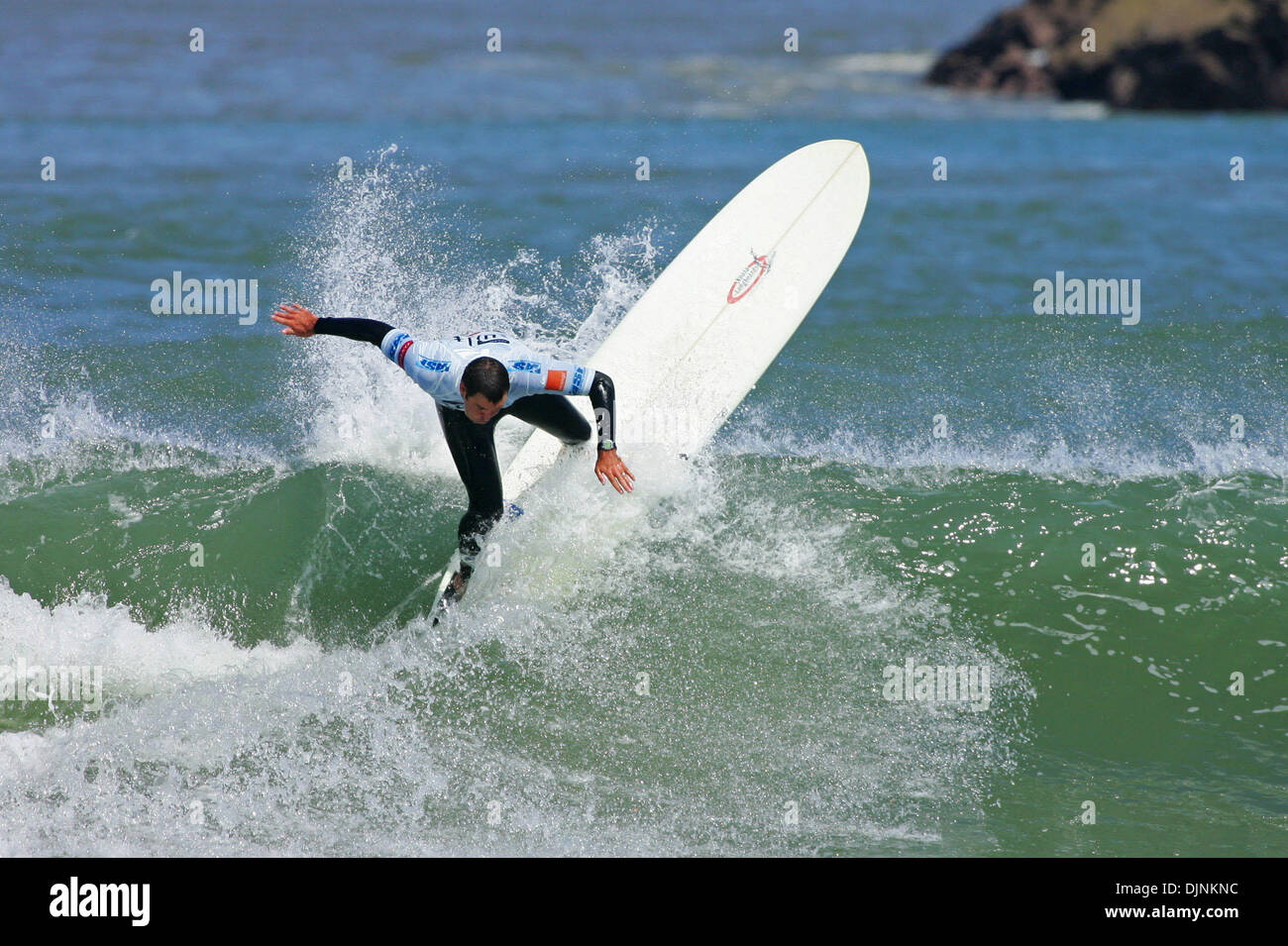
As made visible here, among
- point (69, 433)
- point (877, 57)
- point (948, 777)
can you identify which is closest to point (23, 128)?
point (69, 433)

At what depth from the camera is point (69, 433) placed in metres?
7.66

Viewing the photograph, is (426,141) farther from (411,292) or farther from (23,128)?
(411,292)

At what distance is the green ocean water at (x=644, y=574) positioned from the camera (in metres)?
5.04

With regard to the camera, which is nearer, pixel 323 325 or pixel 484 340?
pixel 323 325

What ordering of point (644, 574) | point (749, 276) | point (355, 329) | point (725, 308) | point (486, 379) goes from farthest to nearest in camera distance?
1. point (749, 276)
2. point (725, 308)
3. point (644, 574)
4. point (355, 329)
5. point (486, 379)

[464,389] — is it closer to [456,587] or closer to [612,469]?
[612,469]

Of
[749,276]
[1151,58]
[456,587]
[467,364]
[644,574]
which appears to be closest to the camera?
Result: [467,364]

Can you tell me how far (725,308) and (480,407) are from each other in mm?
2785

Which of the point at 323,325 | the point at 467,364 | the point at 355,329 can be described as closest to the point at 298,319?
the point at 323,325

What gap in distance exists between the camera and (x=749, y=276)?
25.1 ft

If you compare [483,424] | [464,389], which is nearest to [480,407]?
[464,389]

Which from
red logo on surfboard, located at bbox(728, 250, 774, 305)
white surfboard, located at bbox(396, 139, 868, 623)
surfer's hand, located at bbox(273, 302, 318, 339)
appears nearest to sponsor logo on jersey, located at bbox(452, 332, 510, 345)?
surfer's hand, located at bbox(273, 302, 318, 339)

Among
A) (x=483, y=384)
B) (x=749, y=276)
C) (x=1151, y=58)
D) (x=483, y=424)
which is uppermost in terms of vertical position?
(x=1151, y=58)

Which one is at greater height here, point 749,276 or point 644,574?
point 749,276
